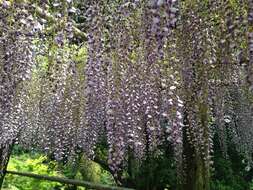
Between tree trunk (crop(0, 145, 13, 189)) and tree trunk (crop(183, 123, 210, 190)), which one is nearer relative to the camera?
tree trunk (crop(183, 123, 210, 190))

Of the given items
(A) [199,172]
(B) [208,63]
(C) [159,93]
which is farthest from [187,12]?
(A) [199,172]

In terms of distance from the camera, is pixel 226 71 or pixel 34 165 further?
pixel 34 165

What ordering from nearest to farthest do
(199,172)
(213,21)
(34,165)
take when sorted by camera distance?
(213,21), (199,172), (34,165)

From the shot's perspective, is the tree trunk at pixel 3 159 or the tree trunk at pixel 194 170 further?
the tree trunk at pixel 3 159

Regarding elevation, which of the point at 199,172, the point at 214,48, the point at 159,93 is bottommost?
the point at 199,172

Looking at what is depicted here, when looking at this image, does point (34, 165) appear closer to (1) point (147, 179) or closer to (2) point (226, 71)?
(1) point (147, 179)

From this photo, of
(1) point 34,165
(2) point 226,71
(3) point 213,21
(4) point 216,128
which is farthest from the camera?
(1) point 34,165

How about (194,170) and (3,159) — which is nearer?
(194,170)

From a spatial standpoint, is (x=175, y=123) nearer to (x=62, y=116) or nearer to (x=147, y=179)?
(x=62, y=116)

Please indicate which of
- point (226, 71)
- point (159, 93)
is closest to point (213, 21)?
point (226, 71)

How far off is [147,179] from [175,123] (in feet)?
20.4

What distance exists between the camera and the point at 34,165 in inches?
460

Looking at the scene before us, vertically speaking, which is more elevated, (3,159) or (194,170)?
(3,159)

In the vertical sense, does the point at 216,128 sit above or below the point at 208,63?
above
